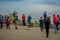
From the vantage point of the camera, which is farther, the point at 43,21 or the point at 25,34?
the point at 43,21

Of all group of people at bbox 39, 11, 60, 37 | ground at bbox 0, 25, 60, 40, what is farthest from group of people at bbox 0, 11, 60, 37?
ground at bbox 0, 25, 60, 40


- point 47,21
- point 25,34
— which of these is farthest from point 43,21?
point 25,34

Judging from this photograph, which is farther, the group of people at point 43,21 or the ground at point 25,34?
the group of people at point 43,21

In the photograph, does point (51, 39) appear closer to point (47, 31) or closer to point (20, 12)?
point (47, 31)

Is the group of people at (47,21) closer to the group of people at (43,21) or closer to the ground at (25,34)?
the group of people at (43,21)

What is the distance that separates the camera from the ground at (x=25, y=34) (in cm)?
1897

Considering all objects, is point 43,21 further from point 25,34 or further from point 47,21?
point 25,34

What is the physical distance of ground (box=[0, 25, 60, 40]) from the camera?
1897cm

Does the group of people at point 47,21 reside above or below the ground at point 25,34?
above

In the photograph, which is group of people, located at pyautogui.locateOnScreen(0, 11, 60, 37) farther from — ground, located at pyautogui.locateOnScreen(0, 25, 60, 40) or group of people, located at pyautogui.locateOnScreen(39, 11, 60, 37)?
ground, located at pyautogui.locateOnScreen(0, 25, 60, 40)

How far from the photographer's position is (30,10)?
1895cm

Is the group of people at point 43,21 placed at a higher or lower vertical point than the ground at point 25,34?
higher

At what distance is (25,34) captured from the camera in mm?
19594

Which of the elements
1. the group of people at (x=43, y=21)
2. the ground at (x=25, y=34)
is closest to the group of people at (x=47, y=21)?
the group of people at (x=43, y=21)
